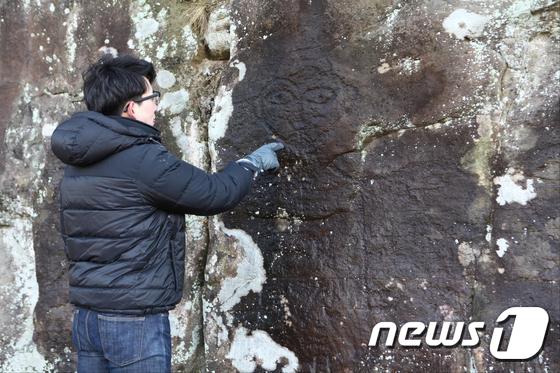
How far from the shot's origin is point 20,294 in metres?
2.95

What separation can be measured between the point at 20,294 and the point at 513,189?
7.46ft

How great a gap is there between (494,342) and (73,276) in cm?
139

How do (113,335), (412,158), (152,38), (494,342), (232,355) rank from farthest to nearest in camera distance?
(152,38), (232,355), (412,158), (494,342), (113,335)

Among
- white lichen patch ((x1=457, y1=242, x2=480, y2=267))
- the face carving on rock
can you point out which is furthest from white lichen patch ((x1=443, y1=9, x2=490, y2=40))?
white lichen patch ((x1=457, y1=242, x2=480, y2=267))

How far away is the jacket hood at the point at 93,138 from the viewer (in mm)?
1850

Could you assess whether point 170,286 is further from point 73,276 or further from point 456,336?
point 456,336

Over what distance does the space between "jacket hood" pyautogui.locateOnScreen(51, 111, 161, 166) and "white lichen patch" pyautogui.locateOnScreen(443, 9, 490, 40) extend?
1144 millimetres

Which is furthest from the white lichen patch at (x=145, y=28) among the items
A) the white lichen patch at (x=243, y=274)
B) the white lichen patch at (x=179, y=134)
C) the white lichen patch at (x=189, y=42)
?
the white lichen patch at (x=243, y=274)

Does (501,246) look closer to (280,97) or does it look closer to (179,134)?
(280,97)

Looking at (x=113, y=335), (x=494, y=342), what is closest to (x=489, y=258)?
(x=494, y=342)

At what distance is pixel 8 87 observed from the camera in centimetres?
304

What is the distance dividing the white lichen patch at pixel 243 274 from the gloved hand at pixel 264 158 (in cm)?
34

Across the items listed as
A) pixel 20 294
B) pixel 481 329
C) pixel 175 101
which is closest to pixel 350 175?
pixel 481 329

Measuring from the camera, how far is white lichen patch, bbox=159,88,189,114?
277 cm
